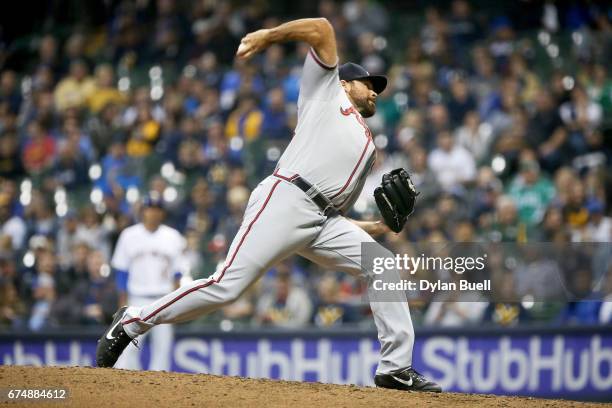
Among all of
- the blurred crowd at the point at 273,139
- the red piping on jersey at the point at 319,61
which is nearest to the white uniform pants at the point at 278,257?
the red piping on jersey at the point at 319,61

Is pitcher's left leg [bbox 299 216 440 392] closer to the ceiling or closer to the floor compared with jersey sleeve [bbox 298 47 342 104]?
closer to the floor

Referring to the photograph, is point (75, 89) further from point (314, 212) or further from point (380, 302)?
point (380, 302)

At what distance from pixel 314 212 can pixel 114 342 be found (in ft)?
4.74

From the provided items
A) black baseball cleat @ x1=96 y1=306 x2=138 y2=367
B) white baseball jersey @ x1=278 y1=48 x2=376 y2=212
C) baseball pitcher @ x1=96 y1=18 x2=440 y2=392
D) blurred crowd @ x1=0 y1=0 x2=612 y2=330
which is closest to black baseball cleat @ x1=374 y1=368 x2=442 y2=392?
baseball pitcher @ x1=96 y1=18 x2=440 y2=392

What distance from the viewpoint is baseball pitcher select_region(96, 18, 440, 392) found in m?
5.30

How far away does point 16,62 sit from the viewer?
15.1 meters

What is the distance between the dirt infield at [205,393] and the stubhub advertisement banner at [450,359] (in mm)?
3473

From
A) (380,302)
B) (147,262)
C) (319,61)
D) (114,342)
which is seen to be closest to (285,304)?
(147,262)

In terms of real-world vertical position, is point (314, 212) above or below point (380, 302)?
above

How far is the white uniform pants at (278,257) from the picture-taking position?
209 inches

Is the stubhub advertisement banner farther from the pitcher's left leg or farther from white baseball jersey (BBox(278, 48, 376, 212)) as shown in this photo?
white baseball jersey (BBox(278, 48, 376, 212))

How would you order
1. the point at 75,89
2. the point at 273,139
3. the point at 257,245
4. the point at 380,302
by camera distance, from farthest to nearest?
the point at 75,89 < the point at 273,139 < the point at 380,302 < the point at 257,245

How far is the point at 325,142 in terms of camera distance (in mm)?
5422

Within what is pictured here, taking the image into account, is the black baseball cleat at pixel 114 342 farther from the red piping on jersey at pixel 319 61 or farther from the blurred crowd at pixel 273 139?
the blurred crowd at pixel 273 139
